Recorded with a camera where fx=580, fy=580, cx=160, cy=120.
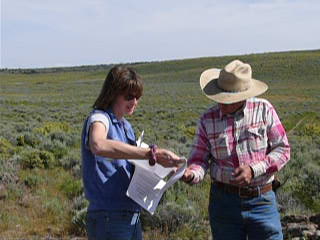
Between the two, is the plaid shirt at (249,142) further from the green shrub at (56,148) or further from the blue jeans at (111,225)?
the green shrub at (56,148)

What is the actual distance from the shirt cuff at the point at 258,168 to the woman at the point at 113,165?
1.42ft

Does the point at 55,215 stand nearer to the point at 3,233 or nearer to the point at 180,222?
the point at 3,233

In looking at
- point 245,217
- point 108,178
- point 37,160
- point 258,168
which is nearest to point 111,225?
point 108,178

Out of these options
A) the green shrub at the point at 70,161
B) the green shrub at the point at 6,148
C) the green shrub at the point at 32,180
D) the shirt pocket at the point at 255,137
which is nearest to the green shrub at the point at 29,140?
the green shrub at the point at 6,148

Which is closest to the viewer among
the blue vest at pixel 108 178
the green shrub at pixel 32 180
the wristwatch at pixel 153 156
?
the wristwatch at pixel 153 156

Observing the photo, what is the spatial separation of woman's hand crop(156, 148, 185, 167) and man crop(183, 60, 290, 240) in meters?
0.15

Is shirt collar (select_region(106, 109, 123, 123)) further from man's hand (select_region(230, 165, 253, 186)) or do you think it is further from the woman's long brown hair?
man's hand (select_region(230, 165, 253, 186))

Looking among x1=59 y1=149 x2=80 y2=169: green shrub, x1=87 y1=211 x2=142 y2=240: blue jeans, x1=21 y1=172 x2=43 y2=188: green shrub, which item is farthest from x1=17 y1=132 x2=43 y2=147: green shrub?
x1=87 y1=211 x2=142 y2=240: blue jeans

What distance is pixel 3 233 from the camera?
6332 millimetres

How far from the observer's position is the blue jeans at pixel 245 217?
345cm

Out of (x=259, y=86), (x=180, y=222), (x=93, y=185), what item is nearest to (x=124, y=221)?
(x=93, y=185)

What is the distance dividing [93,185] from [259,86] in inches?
45.5

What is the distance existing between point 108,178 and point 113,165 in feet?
0.27

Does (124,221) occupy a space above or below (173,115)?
above
